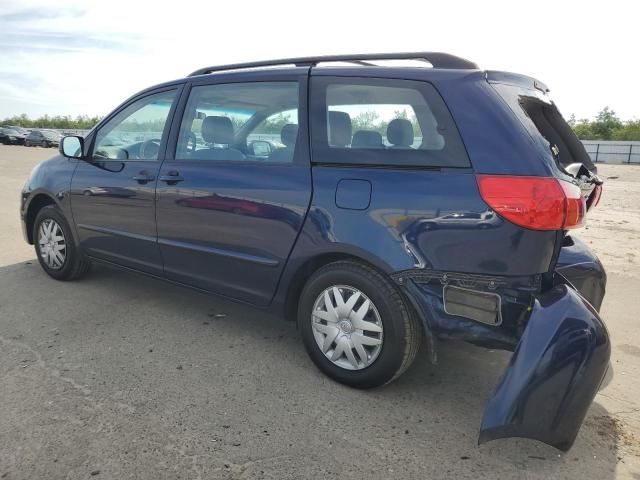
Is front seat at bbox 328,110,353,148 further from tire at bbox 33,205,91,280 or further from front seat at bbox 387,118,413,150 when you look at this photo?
tire at bbox 33,205,91,280

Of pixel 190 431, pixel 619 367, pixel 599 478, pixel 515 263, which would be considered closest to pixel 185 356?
pixel 190 431

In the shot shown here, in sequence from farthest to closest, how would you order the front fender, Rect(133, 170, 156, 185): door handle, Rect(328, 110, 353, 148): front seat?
Rect(133, 170, 156, 185): door handle < Rect(328, 110, 353, 148): front seat < the front fender

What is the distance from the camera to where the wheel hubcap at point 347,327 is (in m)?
2.79

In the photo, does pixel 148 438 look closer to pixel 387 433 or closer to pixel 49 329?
pixel 387 433

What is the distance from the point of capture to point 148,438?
2443mm

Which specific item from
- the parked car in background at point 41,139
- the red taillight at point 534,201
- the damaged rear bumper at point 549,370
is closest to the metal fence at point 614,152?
the red taillight at point 534,201

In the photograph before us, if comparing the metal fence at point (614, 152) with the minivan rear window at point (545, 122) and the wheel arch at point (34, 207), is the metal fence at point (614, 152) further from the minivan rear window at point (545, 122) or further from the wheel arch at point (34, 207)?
the wheel arch at point (34, 207)

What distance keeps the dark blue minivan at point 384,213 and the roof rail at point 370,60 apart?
1 cm

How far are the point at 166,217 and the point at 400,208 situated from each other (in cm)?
185

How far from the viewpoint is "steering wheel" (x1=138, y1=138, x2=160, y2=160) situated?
3.82 metres

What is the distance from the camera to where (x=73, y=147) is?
445 centimetres

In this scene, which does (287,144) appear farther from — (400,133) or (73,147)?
(73,147)

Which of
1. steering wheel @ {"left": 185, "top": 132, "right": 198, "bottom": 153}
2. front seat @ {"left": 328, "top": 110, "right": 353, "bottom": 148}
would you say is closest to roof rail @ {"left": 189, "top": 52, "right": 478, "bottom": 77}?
front seat @ {"left": 328, "top": 110, "right": 353, "bottom": 148}

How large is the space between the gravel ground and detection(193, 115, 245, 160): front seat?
1258 millimetres
